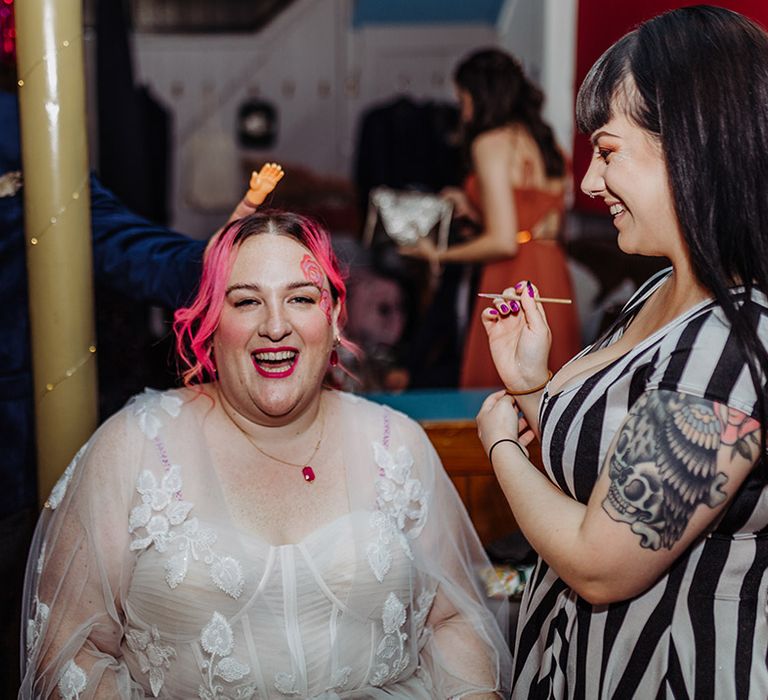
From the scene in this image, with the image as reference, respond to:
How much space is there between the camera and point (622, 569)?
1211 millimetres

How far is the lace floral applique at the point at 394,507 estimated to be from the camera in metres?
1.70

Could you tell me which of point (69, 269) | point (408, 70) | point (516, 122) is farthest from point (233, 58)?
point (69, 269)

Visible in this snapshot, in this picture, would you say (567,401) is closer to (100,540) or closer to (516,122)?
(100,540)

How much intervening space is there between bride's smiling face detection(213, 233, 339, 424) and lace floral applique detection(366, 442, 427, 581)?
0.21 m

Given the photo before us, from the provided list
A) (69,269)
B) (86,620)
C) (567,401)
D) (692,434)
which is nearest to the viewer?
(692,434)

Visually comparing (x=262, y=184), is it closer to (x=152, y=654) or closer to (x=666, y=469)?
(x=152, y=654)

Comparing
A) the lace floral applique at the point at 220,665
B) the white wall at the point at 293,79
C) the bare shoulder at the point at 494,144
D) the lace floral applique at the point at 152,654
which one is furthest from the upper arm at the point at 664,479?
the white wall at the point at 293,79

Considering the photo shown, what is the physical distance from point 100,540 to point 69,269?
0.48 meters

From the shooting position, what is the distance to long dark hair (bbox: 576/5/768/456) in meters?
1.18

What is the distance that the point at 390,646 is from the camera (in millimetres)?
1692

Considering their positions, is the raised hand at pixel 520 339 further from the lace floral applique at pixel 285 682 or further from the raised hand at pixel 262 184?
the lace floral applique at pixel 285 682

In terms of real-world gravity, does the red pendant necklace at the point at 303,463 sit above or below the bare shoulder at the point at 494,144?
below
